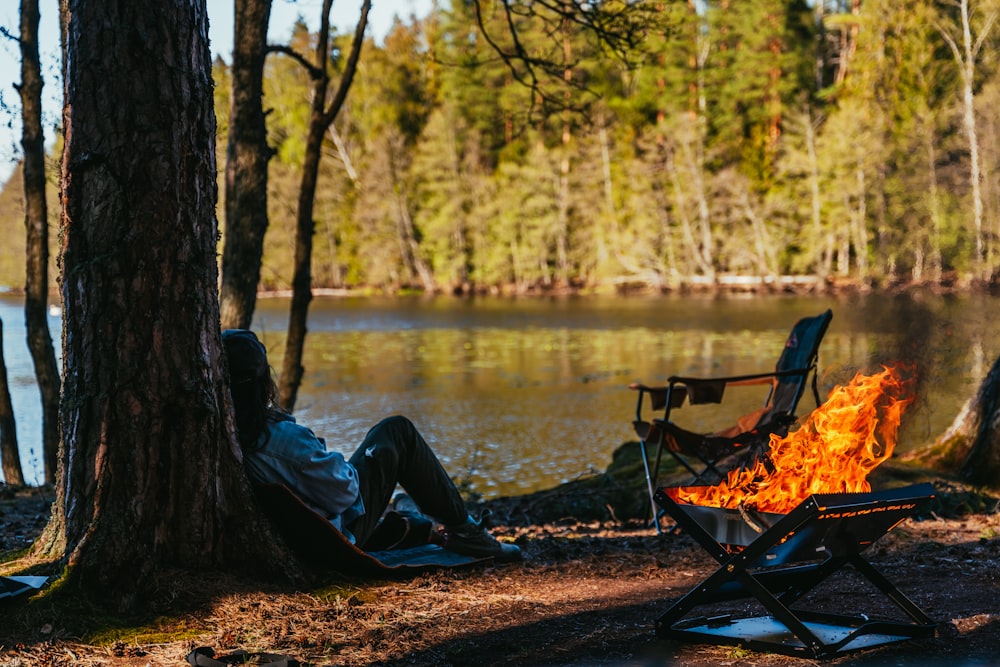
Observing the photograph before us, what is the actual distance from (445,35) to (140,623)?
4735cm

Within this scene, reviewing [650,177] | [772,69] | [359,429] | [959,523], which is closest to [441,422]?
[359,429]

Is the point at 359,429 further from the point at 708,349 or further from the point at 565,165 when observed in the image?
the point at 565,165

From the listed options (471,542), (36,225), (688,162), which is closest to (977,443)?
(471,542)

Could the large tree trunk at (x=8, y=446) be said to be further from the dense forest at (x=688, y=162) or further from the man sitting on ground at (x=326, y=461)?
the dense forest at (x=688, y=162)

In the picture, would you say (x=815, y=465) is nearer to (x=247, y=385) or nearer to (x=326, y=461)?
(x=326, y=461)

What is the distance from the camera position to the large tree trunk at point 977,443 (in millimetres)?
5395

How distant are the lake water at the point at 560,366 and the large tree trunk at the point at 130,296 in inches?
129

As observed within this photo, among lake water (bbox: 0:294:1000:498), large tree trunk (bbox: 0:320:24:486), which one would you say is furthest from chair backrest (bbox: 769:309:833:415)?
large tree trunk (bbox: 0:320:24:486)

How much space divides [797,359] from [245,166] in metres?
3.93

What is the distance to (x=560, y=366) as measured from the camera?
17.8 metres

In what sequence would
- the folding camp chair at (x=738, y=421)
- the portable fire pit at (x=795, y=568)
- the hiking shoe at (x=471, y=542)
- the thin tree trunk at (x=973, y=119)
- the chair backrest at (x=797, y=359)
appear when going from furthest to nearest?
the thin tree trunk at (x=973, y=119) → the chair backrest at (x=797, y=359) → the folding camp chair at (x=738, y=421) → the hiking shoe at (x=471, y=542) → the portable fire pit at (x=795, y=568)

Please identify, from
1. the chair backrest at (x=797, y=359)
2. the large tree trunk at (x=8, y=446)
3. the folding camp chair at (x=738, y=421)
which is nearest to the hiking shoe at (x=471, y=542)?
the folding camp chair at (x=738, y=421)

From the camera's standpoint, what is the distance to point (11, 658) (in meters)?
2.61

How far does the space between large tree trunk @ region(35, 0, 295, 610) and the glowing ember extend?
5.04 ft
